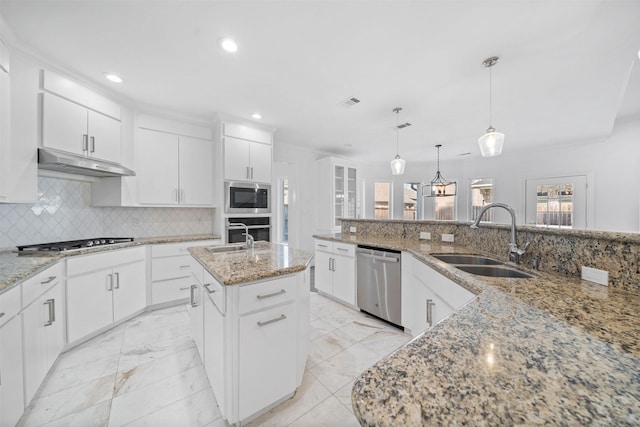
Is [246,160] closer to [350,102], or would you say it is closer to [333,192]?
[350,102]

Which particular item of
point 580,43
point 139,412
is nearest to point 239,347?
point 139,412

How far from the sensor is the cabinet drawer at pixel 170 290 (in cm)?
284

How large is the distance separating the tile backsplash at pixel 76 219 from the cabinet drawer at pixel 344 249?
205 centimetres

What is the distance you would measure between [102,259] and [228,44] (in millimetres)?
2296

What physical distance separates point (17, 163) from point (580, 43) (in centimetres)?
446

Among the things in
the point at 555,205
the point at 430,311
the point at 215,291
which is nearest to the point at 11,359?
the point at 215,291

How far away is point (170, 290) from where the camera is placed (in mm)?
2943

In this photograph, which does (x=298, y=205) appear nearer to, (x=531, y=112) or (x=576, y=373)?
(x=531, y=112)

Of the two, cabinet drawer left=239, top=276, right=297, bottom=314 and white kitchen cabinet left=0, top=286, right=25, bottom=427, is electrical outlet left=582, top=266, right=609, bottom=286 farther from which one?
white kitchen cabinet left=0, top=286, right=25, bottom=427

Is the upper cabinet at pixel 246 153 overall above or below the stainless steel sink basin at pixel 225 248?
above

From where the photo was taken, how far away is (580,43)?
1815 mm

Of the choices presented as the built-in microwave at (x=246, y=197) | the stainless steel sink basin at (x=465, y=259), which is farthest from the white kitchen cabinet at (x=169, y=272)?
the stainless steel sink basin at (x=465, y=259)

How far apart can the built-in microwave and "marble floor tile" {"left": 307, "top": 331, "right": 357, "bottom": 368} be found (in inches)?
78.0

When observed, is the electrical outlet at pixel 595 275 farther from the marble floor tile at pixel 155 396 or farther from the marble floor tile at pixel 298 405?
the marble floor tile at pixel 155 396
